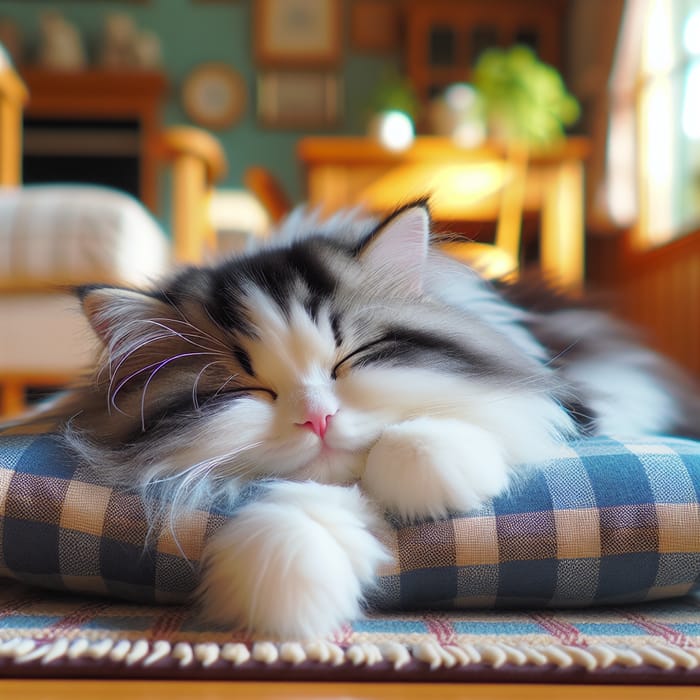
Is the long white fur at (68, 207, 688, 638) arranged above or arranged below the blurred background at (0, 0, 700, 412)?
below

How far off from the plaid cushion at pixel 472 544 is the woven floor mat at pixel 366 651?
5cm

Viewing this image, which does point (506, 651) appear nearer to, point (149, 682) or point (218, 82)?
point (149, 682)

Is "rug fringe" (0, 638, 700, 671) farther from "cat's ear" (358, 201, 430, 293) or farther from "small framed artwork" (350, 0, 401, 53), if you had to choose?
"small framed artwork" (350, 0, 401, 53)

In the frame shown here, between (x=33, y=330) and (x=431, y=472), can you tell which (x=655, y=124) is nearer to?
(x=33, y=330)

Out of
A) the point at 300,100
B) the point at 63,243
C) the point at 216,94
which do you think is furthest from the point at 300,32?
the point at 63,243

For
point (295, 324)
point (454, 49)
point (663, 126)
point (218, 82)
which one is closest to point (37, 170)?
point (218, 82)

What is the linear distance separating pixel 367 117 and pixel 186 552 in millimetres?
4866

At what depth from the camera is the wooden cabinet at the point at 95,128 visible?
206 inches

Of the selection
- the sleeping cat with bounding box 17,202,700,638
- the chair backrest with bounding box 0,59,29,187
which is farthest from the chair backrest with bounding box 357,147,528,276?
the sleeping cat with bounding box 17,202,700,638

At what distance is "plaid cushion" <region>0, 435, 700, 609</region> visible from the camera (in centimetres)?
77

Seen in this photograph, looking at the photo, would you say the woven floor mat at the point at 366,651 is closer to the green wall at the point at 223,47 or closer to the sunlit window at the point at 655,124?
the sunlit window at the point at 655,124

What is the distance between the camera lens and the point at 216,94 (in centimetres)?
529

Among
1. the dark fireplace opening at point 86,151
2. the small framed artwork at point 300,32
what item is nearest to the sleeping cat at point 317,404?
the small framed artwork at point 300,32

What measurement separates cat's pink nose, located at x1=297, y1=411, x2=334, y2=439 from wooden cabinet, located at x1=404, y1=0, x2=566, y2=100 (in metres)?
4.58
